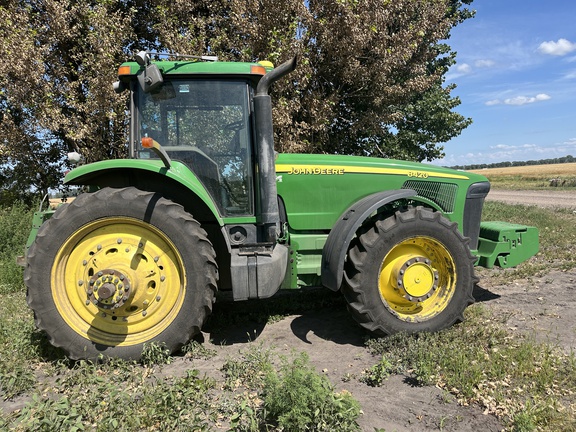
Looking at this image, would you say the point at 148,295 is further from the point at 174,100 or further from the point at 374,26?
the point at 374,26

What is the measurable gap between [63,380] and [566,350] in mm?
3928

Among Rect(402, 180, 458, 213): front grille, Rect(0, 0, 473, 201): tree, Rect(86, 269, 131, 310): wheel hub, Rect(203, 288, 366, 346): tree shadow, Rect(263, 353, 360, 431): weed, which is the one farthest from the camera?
Rect(0, 0, 473, 201): tree

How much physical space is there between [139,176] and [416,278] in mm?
2609

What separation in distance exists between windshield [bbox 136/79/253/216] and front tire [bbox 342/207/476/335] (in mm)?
1277

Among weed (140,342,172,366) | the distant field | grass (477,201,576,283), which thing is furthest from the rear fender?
the distant field

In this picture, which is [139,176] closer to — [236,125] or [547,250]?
[236,125]

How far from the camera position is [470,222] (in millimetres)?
4066

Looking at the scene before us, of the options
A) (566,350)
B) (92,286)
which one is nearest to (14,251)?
(92,286)

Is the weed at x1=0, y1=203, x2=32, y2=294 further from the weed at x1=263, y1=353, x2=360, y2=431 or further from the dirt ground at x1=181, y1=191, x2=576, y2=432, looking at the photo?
the weed at x1=263, y1=353, x2=360, y2=431

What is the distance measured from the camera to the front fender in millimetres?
2981

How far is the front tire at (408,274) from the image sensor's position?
3.31 m

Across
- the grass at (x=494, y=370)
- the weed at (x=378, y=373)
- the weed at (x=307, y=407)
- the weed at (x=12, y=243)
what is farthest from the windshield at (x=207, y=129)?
the weed at (x=12, y=243)

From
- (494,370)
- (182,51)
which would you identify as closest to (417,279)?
(494,370)

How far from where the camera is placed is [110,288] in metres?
2.84
